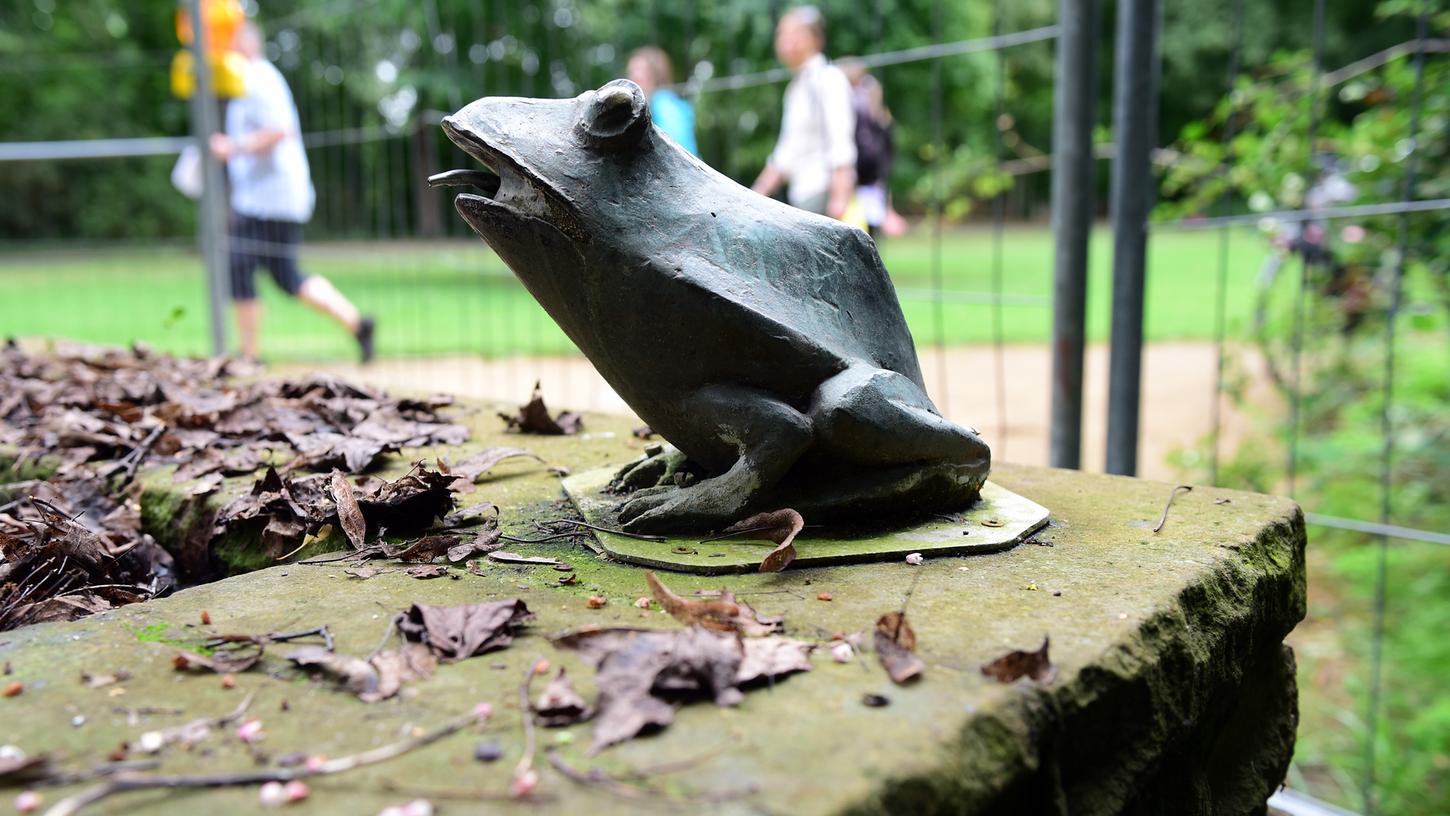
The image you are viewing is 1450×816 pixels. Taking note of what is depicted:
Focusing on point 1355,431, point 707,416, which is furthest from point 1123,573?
point 1355,431

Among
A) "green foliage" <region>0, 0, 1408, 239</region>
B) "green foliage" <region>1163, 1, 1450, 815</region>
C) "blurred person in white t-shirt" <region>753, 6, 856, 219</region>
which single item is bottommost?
"green foliage" <region>1163, 1, 1450, 815</region>

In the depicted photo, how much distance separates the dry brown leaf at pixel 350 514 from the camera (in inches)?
82.4

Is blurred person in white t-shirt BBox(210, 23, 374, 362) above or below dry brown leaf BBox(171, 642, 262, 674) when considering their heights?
above

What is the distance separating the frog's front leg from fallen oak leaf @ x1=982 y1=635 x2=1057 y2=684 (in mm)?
608

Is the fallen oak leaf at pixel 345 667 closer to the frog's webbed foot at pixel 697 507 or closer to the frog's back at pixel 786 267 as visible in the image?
the frog's webbed foot at pixel 697 507

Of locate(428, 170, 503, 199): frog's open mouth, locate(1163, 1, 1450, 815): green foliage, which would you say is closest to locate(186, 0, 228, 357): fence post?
locate(428, 170, 503, 199): frog's open mouth

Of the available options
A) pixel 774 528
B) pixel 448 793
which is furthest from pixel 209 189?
pixel 448 793

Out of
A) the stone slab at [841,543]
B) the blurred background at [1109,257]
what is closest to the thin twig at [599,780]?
the stone slab at [841,543]

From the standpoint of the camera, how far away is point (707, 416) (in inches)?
79.6

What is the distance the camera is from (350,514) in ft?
7.01

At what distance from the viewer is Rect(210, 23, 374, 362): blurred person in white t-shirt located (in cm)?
626

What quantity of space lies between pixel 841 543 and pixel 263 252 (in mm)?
5363

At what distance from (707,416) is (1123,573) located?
78 centimetres

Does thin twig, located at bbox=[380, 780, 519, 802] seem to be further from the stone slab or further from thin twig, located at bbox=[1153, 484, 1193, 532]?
thin twig, located at bbox=[1153, 484, 1193, 532]
